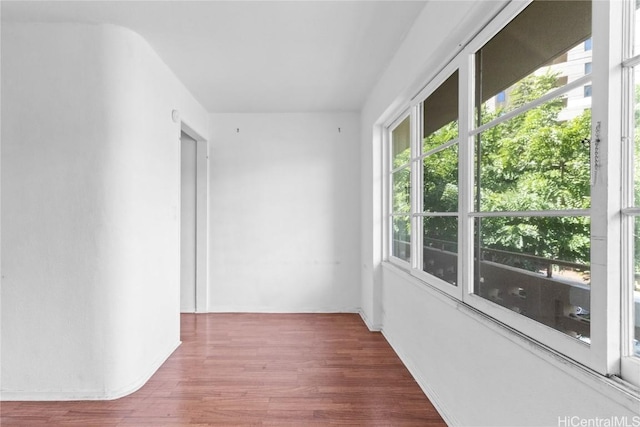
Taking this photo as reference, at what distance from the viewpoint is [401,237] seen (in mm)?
3582

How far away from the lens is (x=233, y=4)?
7.63 ft

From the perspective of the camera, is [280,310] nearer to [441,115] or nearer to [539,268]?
[441,115]

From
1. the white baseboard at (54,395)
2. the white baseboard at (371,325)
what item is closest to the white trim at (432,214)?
the white baseboard at (371,325)

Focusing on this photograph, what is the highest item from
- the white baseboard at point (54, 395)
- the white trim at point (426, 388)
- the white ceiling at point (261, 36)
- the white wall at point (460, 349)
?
the white ceiling at point (261, 36)

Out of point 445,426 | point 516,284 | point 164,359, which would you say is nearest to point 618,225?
point 516,284

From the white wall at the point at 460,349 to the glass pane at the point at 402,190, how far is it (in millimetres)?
601

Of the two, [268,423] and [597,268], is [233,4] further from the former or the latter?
[268,423]

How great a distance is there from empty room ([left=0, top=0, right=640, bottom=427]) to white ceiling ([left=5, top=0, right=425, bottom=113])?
2 centimetres

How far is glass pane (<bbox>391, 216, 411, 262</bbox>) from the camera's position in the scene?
330 cm

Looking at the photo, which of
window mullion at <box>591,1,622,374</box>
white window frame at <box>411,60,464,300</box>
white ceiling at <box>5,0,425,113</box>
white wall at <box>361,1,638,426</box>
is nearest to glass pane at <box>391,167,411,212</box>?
white window frame at <box>411,60,464,300</box>

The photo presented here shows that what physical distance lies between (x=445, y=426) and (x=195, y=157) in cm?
410

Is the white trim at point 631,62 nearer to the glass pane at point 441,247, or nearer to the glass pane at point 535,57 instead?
the glass pane at point 535,57

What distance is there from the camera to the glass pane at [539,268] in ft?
4.19

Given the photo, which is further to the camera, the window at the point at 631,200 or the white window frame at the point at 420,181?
the white window frame at the point at 420,181
